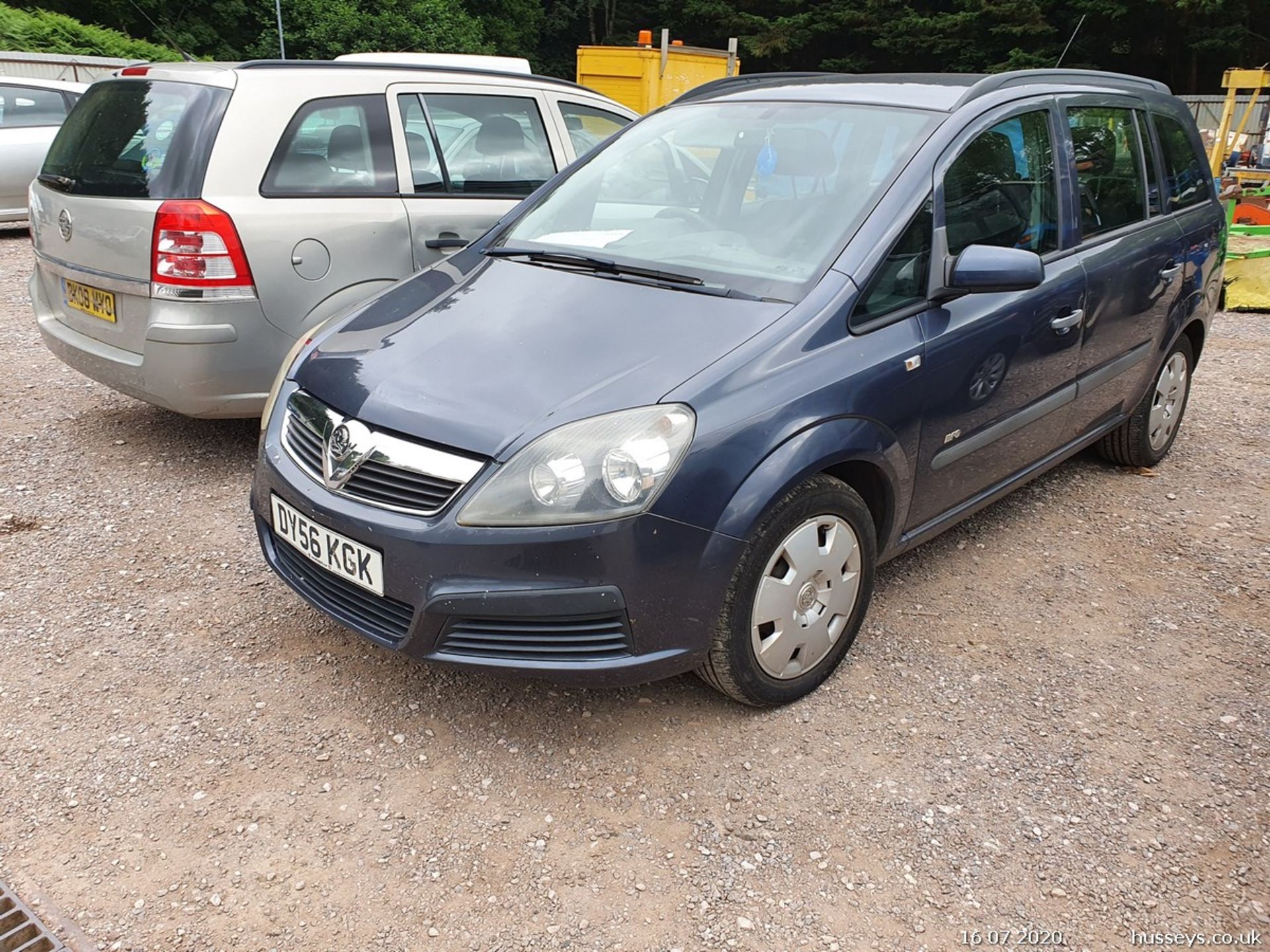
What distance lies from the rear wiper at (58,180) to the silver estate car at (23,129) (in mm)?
5919

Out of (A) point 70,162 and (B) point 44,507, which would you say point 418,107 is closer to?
(A) point 70,162

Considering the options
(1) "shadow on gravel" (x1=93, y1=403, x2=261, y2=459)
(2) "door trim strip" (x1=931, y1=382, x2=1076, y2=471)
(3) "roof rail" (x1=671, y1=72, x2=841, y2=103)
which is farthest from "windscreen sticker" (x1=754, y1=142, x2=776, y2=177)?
(1) "shadow on gravel" (x1=93, y1=403, x2=261, y2=459)

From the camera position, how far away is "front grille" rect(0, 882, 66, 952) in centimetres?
205

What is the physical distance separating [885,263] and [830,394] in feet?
1.60

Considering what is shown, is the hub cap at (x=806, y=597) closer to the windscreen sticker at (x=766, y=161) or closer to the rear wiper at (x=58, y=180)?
the windscreen sticker at (x=766, y=161)

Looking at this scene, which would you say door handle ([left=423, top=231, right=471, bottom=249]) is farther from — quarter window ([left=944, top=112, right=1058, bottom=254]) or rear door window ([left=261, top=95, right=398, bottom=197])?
quarter window ([left=944, top=112, right=1058, bottom=254])

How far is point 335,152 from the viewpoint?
4.33 meters

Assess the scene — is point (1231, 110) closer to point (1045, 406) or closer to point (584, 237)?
point (1045, 406)

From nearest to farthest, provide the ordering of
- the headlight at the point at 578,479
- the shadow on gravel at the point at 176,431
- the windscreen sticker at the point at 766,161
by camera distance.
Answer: the headlight at the point at 578,479
the windscreen sticker at the point at 766,161
the shadow on gravel at the point at 176,431

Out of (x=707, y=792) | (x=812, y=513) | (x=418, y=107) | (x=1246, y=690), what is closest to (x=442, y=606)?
(x=707, y=792)

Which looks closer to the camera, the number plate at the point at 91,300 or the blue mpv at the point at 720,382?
the blue mpv at the point at 720,382

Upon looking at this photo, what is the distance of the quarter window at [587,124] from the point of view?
17.2 feet

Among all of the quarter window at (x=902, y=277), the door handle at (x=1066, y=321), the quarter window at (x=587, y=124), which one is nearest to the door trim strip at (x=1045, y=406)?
the door handle at (x=1066, y=321)

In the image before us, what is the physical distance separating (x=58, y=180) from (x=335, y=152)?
1268 mm
